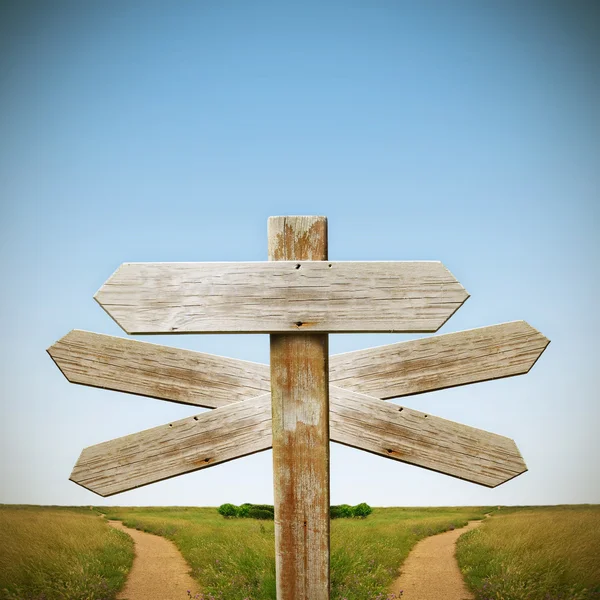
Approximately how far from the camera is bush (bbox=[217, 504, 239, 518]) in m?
14.5

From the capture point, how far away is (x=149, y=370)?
3.60 metres

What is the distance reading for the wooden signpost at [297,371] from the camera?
335 centimetres

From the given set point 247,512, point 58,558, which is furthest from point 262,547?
point 247,512

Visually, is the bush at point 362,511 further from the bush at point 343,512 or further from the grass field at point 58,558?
the grass field at point 58,558

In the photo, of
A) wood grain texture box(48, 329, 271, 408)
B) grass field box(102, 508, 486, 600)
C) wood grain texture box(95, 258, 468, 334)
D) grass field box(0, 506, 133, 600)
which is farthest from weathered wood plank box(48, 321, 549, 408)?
grass field box(0, 506, 133, 600)

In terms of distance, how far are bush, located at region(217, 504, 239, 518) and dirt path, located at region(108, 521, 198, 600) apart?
10.6ft

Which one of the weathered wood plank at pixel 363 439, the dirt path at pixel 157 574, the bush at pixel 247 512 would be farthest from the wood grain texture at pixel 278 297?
the bush at pixel 247 512

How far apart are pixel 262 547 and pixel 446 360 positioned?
6.14 m

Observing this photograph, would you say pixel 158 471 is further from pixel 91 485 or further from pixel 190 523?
pixel 190 523

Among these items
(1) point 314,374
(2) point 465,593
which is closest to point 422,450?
(1) point 314,374

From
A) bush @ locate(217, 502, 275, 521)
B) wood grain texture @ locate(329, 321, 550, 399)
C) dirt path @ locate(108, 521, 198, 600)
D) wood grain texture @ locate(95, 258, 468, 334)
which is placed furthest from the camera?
bush @ locate(217, 502, 275, 521)

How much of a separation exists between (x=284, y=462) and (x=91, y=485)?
1278 millimetres

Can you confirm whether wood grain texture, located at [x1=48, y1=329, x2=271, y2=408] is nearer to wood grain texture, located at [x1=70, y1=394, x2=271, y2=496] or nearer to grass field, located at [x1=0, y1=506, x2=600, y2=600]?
wood grain texture, located at [x1=70, y1=394, x2=271, y2=496]

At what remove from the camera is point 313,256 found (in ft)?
11.3
